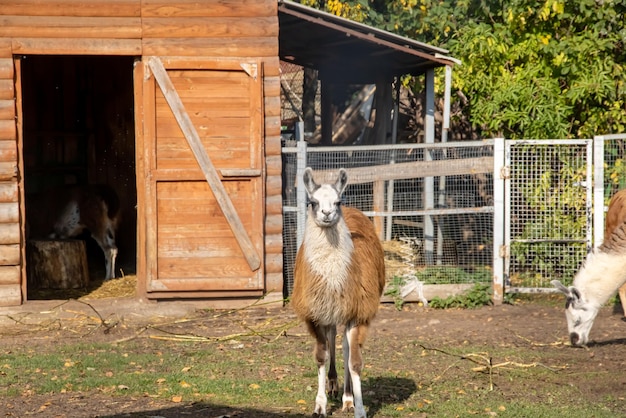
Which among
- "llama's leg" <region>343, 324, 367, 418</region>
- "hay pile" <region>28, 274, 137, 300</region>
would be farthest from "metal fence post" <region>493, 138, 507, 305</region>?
"llama's leg" <region>343, 324, 367, 418</region>

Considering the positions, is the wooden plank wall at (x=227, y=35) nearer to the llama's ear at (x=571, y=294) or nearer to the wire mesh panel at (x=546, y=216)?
the wire mesh panel at (x=546, y=216)

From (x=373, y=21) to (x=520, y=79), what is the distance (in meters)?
4.86

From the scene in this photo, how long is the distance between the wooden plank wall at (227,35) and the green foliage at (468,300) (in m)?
2.30

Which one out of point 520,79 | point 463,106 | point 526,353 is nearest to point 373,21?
point 463,106

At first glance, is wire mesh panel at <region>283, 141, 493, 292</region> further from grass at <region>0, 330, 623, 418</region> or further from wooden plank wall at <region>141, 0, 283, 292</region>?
grass at <region>0, 330, 623, 418</region>

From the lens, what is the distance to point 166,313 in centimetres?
1109

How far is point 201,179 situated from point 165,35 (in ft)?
5.45

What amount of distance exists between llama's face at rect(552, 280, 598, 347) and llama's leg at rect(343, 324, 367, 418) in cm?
331

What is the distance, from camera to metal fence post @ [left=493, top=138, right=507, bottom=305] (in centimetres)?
1132

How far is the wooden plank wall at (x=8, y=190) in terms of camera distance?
10719 millimetres

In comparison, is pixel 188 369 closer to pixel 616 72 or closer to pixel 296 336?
pixel 296 336

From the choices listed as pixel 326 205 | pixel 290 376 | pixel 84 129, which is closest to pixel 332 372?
pixel 290 376

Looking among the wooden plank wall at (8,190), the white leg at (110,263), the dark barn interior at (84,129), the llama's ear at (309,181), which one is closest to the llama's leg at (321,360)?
the llama's ear at (309,181)

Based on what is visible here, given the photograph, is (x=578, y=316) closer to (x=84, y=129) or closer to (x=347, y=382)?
(x=347, y=382)
